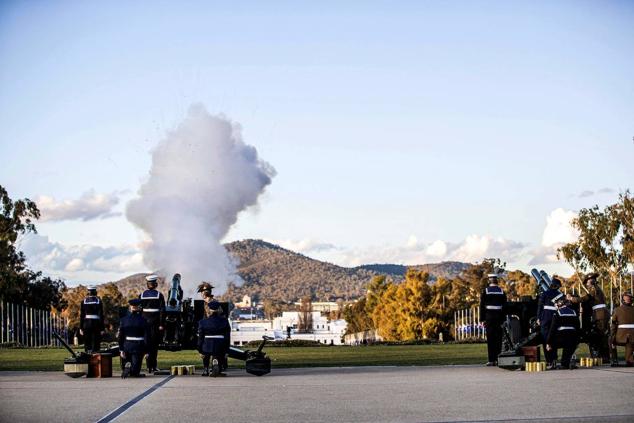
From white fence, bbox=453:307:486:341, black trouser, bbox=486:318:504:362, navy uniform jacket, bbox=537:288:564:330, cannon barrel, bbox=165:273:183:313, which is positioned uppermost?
cannon barrel, bbox=165:273:183:313

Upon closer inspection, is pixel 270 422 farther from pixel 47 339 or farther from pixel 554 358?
pixel 47 339

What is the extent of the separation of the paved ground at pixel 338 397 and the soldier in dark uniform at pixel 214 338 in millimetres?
511

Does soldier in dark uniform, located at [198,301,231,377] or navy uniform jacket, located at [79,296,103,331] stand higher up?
navy uniform jacket, located at [79,296,103,331]

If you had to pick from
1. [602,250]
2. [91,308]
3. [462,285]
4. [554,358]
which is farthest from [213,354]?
[462,285]

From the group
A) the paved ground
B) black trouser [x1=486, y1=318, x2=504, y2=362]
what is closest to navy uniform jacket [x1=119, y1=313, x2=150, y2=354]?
the paved ground

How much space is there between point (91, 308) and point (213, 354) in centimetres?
586

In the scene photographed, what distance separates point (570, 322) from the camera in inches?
1033

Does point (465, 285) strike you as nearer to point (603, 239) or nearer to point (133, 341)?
point (603, 239)

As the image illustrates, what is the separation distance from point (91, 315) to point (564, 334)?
1252 centimetres

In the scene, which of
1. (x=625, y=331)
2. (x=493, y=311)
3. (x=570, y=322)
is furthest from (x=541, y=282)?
(x=625, y=331)

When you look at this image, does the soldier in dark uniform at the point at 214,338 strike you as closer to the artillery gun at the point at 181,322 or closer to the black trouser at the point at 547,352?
the artillery gun at the point at 181,322

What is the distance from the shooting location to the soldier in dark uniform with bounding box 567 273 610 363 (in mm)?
27938

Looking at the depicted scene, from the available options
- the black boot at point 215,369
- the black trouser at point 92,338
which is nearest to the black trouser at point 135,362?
the black boot at point 215,369

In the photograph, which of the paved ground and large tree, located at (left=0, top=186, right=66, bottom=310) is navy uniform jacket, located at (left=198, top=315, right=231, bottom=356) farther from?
large tree, located at (left=0, top=186, right=66, bottom=310)
